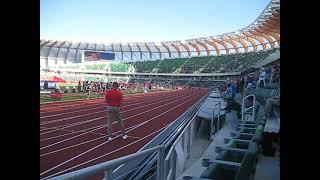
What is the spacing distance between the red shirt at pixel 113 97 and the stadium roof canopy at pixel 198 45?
5.7 inches

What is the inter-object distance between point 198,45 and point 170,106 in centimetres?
29

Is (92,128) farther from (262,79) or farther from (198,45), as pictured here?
(262,79)

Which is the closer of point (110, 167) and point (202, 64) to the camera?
point (110, 167)

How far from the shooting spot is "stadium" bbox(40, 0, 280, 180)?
4.67 ft

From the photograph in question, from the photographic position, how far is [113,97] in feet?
4.76

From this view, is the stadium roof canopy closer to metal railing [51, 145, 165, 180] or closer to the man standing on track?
the man standing on track

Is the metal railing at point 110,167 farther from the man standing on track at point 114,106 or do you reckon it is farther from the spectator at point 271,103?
the spectator at point 271,103

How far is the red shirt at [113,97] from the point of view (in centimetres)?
144

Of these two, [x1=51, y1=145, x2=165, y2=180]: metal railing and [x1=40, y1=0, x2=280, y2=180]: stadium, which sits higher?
[x1=40, y1=0, x2=280, y2=180]: stadium

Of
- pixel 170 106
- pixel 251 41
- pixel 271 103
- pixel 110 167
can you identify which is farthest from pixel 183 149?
pixel 251 41

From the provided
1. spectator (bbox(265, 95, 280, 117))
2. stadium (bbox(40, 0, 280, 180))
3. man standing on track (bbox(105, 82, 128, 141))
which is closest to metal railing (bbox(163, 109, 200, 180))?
stadium (bbox(40, 0, 280, 180))
